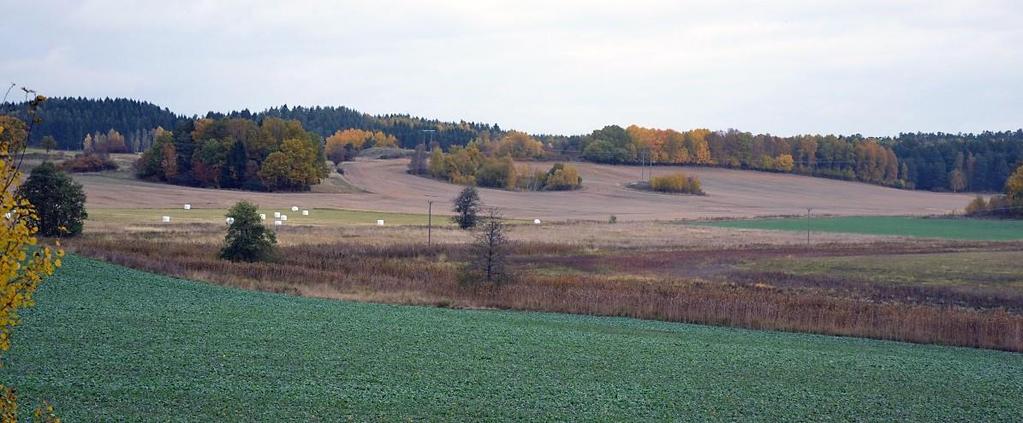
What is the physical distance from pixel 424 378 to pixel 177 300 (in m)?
10.4

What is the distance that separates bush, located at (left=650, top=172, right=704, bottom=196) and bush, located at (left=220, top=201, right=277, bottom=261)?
275 ft

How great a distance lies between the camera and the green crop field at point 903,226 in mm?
70188

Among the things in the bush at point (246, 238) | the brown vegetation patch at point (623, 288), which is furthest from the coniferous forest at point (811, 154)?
the bush at point (246, 238)

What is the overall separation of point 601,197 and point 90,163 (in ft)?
185

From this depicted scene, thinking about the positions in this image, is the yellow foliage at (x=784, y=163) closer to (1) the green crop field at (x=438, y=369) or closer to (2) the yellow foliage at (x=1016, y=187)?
(2) the yellow foliage at (x=1016, y=187)

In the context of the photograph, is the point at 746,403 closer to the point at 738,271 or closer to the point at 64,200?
the point at 738,271

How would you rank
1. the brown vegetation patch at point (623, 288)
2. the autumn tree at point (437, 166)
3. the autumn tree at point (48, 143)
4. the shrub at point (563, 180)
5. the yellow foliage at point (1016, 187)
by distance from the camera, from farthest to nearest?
the autumn tree at point (437, 166) → the shrub at point (563, 180) → the yellow foliage at point (1016, 187) → the brown vegetation patch at point (623, 288) → the autumn tree at point (48, 143)

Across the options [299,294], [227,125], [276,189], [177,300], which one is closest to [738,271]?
[299,294]

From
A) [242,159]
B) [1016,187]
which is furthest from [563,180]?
[1016,187]

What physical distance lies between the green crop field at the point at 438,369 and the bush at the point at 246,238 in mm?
12109

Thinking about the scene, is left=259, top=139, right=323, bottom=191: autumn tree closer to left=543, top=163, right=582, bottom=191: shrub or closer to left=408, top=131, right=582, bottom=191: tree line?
left=408, top=131, right=582, bottom=191: tree line

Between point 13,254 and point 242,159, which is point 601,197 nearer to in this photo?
point 242,159

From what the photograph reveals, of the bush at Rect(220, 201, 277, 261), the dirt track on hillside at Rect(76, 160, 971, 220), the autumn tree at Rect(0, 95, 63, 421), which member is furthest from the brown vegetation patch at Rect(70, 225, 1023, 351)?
the dirt track on hillside at Rect(76, 160, 971, 220)

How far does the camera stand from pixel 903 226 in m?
79.4
